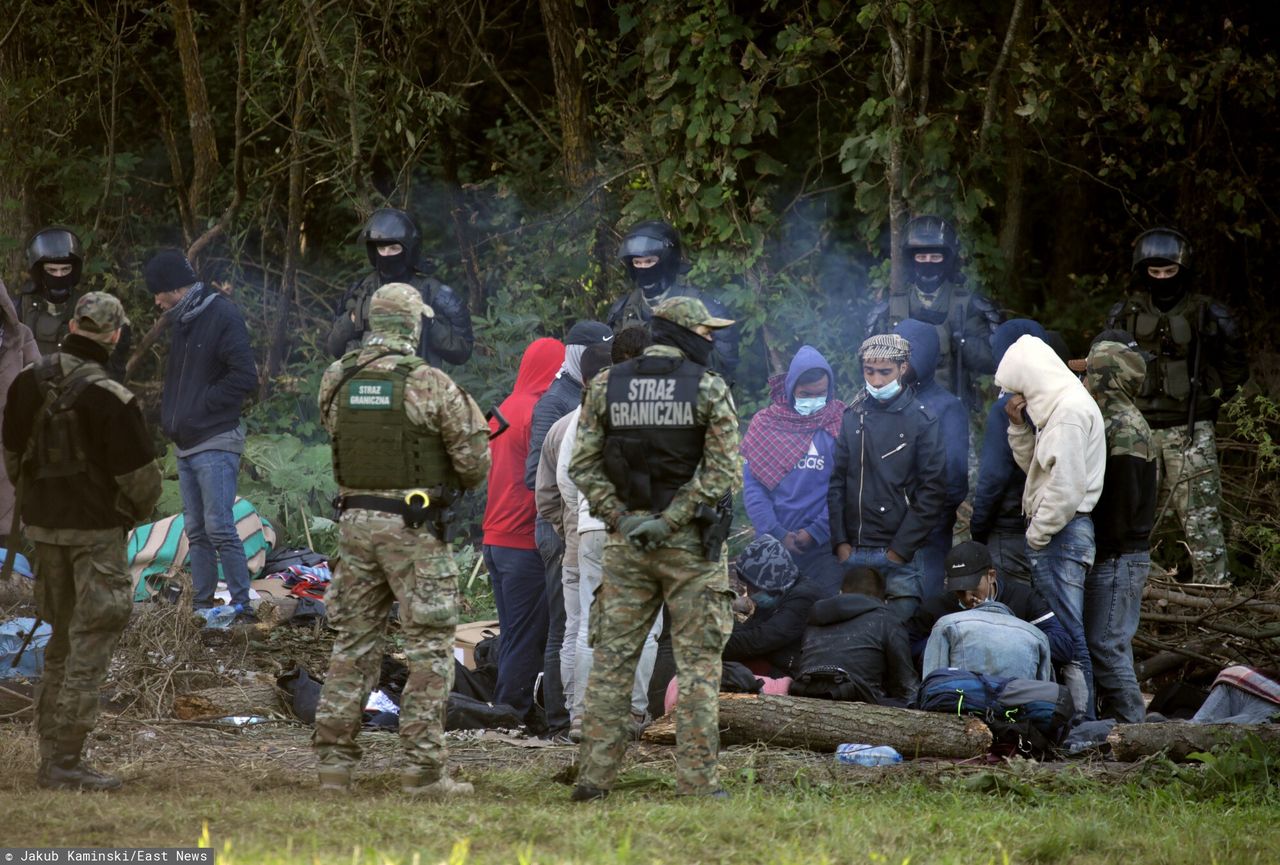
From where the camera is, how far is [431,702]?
589cm

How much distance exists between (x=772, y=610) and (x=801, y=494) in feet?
2.67

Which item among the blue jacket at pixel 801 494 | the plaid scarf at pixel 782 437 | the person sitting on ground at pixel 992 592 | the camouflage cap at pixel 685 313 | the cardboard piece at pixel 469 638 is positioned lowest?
the cardboard piece at pixel 469 638

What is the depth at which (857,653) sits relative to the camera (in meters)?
7.21

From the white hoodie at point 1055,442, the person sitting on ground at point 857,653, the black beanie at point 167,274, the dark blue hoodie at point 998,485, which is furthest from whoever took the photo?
the black beanie at point 167,274

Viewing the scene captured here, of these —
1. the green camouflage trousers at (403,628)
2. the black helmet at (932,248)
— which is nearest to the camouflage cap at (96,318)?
the green camouflage trousers at (403,628)

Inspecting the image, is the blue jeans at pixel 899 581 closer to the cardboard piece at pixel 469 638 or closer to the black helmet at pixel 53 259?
the cardboard piece at pixel 469 638

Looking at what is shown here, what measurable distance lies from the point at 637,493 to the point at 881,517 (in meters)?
2.32

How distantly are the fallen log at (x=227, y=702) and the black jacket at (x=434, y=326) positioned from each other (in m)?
2.48

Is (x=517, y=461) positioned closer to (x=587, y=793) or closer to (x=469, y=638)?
(x=469, y=638)

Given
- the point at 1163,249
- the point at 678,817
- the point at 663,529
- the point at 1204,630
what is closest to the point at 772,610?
the point at 663,529

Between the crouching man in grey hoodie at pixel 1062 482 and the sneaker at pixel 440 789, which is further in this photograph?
the crouching man in grey hoodie at pixel 1062 482

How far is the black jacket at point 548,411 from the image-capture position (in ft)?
25.1

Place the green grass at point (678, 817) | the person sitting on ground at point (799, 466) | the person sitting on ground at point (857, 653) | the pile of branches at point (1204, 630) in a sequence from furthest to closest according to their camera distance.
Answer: the pile of branches at point (1204, 630) → the person sitting on ground at point (799, 466) → the person sitting on ground at point (857, 653) → the green grass at point (678, 817)

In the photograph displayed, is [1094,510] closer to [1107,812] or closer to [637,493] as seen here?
[1107,812]
